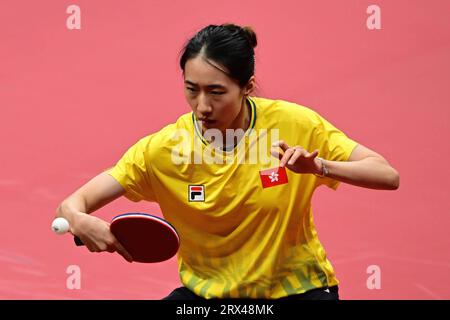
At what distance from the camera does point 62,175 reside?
13.5 feet

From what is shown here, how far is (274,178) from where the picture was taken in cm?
292

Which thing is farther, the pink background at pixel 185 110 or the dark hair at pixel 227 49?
the pink background at pixel 185 110

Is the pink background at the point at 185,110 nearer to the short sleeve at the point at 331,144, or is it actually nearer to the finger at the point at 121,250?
the short sleeve at the point at 331,144

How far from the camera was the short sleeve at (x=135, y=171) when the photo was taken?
9.68 feet

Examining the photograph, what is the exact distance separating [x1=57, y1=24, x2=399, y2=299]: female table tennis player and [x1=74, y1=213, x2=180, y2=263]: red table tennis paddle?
19 centimetres

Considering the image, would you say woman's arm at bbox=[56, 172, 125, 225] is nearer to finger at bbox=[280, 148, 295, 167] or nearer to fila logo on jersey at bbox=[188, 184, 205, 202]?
fila logo on jersey at bbox=[188, 184, 205, 202]

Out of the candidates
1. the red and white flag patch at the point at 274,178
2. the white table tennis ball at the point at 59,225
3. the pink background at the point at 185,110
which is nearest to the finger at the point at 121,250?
the white table tennis ball at the point at 59,225

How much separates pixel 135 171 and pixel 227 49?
48 cm

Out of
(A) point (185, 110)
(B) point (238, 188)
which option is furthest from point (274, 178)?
(A) point (185, 110)

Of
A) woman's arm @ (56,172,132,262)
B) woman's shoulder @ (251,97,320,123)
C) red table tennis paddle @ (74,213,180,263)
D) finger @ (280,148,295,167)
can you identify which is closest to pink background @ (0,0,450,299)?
woman's shoulder @ (251,97,320,123)

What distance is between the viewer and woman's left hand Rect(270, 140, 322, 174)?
2.63m

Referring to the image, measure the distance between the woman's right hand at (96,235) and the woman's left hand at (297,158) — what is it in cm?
52

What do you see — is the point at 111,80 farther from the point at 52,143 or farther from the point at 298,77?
the point at 298,77

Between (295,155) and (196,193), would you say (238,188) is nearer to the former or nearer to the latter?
(196,193)
